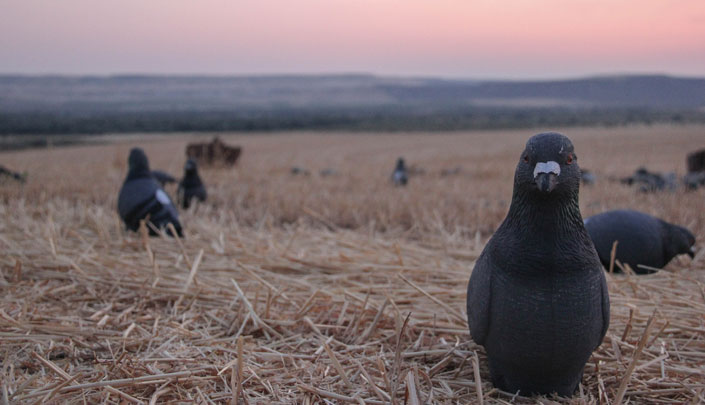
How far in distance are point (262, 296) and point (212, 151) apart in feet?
33.3

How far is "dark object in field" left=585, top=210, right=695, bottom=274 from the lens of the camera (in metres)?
4.89

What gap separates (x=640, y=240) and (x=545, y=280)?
2661 mm

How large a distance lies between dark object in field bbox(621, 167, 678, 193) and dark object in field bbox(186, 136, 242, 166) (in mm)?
8803

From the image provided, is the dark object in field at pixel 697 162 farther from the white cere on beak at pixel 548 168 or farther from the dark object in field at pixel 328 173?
the white cere on beak at pixel 548 168

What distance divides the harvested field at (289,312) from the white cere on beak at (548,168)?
3.06ft

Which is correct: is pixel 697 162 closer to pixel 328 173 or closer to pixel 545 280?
pixel 328 173

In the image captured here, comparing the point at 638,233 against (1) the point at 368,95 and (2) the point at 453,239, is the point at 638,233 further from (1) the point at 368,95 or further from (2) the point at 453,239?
(1) the point at 368,95

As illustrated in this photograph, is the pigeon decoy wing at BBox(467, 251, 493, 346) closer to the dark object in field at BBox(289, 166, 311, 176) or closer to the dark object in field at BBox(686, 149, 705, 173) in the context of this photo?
the dark object in field at BBox(289, 166, 311, 176)

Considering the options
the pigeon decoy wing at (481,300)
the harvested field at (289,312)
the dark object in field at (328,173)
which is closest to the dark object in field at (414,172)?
the dark object in field at (328,173)

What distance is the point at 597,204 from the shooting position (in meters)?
7.78

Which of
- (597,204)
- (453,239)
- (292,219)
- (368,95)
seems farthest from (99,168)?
(368,95)

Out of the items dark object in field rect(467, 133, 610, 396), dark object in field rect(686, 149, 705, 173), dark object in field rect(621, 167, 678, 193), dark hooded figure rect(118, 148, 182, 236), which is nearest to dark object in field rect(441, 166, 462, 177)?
dark object in field rect(621, 167, 678, 193)

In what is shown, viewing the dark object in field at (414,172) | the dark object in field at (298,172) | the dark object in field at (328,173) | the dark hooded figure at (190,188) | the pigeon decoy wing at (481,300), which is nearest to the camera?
the pigeon decoy wing at (481,300)

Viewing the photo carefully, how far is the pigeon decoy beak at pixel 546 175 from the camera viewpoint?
2539 mm
